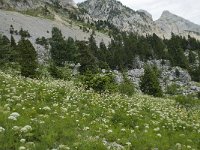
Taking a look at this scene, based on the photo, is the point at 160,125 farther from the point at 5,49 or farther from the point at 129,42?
the point at 129,42

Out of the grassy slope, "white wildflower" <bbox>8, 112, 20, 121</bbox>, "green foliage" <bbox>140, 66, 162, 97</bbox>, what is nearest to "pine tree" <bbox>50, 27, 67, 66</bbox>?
"green foliage" <bbox>140, 66, 162, 97</bbox>

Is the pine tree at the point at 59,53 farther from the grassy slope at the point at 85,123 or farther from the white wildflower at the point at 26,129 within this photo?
the white wildflower at the point at 26,129

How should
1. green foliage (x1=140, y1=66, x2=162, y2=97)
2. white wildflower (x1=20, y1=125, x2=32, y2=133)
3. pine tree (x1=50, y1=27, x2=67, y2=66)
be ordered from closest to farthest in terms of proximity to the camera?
1. white wildflower (x1=20, y1=125, x2=32, y2=133)
2. green foliage (x1=140, y1=66, x2=162, y2=97)
3. pine tree (x1=50, y1=27, x2=67, y2=66)

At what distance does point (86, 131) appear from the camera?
15570mm

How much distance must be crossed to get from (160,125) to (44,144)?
27.9ft

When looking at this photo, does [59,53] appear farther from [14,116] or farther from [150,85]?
[14,116]

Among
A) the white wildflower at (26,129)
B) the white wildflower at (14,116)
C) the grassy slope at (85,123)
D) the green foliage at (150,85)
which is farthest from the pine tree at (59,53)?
the white wildflower at (26,129)

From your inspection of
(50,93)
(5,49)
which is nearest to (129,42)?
(5,49)

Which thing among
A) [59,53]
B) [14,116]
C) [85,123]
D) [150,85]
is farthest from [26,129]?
[59,53]

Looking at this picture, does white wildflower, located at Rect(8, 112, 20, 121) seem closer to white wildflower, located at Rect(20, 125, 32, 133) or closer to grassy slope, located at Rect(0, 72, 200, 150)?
grassy slope, located at Rect(0, 72, 200, 150)

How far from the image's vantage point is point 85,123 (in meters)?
17.1

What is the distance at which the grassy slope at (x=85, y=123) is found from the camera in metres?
13.6

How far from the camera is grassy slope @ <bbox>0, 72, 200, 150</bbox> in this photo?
13.6 m

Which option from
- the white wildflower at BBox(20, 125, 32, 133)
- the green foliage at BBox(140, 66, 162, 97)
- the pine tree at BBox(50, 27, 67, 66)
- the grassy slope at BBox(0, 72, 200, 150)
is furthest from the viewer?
the pine tree at BBox(50, 27, 67, 66)
